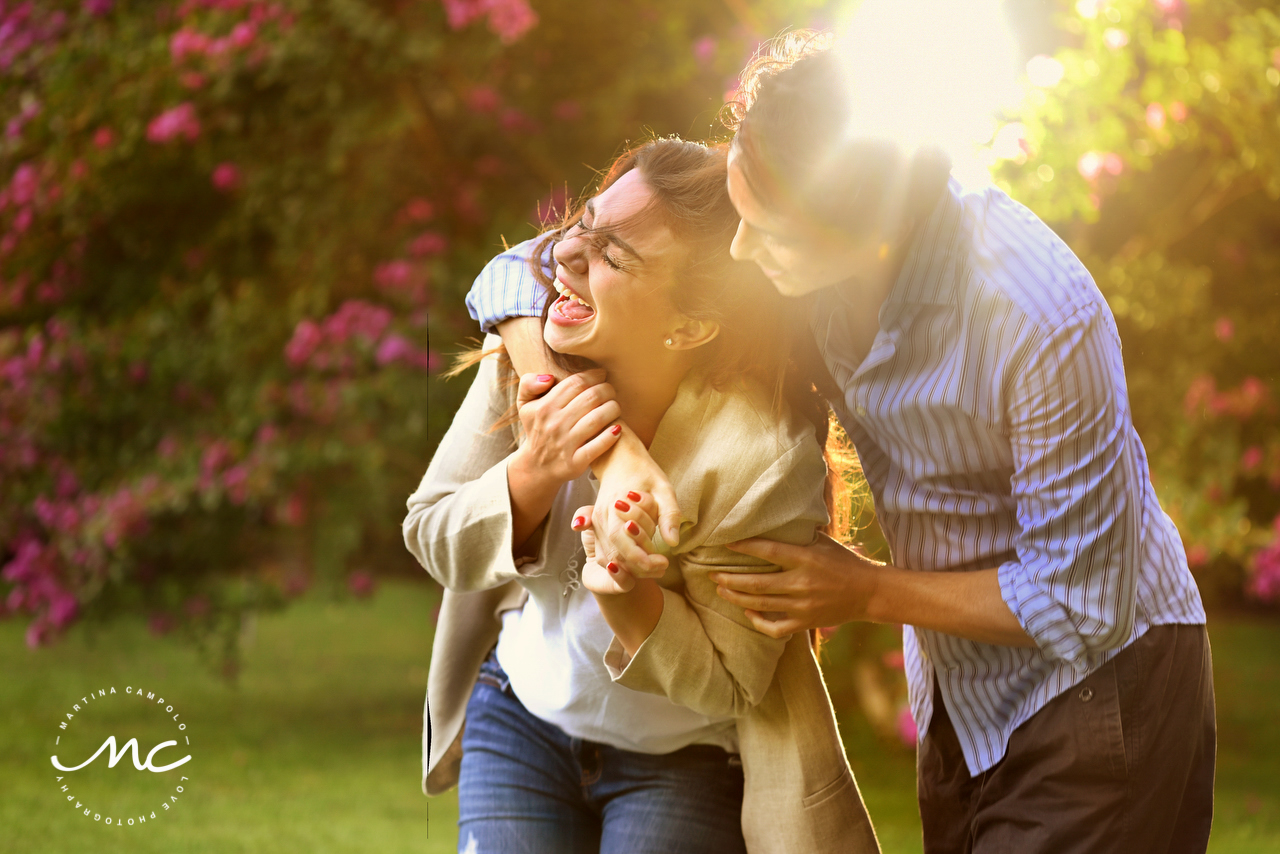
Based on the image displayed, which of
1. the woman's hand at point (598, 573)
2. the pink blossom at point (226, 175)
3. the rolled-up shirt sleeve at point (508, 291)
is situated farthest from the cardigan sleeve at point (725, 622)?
the pink blossom at point (226, 175)

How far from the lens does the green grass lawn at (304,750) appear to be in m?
3.93

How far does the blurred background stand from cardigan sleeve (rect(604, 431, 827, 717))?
2379 millimetres

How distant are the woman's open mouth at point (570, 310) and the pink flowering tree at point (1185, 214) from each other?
2.34 metres

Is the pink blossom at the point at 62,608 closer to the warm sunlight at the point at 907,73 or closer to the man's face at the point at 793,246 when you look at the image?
the warm sunlight at the point at 907,73

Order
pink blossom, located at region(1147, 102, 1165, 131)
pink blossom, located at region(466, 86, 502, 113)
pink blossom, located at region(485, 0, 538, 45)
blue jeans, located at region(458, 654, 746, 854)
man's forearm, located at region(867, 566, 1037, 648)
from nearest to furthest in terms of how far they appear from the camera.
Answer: man's forearm, located at region(867, 566, 1037, 648)
blue jeans, located at region(458, 654, 746, 854)
pink blossom, located at region(1147, 102, 1165, 131)
pink blossom, located at region(485, 0, 538, 45)
pink blossom, located at region(466, 86, 502, 113)

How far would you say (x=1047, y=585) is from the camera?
1506 mm

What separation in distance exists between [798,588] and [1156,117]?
282cm

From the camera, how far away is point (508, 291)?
179 centimetres

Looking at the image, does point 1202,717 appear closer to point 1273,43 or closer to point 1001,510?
point 1001,510

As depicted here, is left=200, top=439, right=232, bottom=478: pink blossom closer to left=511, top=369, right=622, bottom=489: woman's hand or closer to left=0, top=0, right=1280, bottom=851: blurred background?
left=0, top=0, right=1280, bottom=851: blurred background

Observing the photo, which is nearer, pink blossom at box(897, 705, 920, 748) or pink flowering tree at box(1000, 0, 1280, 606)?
pink flowering tree at box(1000, 0, 1280, 606)

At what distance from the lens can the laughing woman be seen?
5.39ft

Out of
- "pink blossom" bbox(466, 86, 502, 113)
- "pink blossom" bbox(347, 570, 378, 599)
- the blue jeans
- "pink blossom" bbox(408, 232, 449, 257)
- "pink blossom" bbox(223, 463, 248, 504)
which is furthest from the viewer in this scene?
"pink blossom" bbox(347, 570, 378, 599)

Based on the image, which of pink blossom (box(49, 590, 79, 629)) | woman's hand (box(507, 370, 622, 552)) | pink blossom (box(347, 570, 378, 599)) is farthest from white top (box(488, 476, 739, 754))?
pink blossom (box(49, 590, 79, 629))
